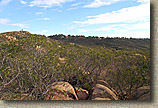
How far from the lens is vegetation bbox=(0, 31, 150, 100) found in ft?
12.4

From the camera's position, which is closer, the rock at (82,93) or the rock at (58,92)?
the rock at (58,92)

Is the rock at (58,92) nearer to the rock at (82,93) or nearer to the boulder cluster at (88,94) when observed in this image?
the boulder cluster at (88,94)

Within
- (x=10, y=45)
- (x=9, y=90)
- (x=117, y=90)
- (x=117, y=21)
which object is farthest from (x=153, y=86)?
(x=10, y=45)

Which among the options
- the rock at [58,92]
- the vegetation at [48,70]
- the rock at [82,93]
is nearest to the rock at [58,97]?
the rock at [58,92]

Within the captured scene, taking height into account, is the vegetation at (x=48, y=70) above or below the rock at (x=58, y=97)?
above

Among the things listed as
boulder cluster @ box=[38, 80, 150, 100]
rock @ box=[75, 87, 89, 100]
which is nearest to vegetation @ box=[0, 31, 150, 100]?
boulder cluster @ box=[38, 80, 150, 100]

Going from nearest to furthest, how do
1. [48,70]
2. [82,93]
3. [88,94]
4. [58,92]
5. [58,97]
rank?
[58,97], [58,92], [88,94], [82,93], [48,70]

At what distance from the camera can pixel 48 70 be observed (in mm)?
4703

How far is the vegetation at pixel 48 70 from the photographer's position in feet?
12.4

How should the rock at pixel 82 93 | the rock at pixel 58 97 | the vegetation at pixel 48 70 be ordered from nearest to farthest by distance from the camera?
the rock at pixel 58 97
the vegetation at pixel 48 70
the rock at pixel 82 93

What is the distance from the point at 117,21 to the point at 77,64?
2.80 metres

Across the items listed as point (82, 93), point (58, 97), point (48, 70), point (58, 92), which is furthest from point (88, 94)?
point (48, 70)

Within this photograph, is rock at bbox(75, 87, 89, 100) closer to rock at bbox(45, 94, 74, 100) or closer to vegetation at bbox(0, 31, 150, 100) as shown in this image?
vegetation at bbox(0, 31, 150, 100)

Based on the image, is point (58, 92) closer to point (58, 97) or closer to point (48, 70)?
point (58, 97)
